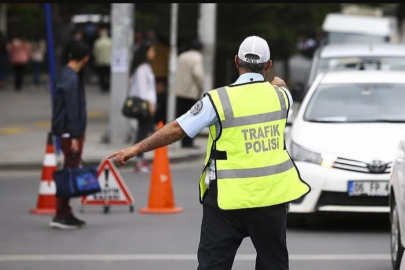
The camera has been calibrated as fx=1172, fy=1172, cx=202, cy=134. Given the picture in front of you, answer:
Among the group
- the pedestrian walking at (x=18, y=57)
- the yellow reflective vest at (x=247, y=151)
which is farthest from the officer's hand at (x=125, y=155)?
the pedestrian walking at (x=18, y=57)

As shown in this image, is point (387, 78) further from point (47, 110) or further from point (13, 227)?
point (47, 110)

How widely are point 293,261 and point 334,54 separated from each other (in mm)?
8230

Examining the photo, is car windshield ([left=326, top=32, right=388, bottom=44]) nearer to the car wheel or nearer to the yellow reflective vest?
the car wheel

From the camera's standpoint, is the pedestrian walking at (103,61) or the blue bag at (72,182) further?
the pedestrian walking at (103,61)

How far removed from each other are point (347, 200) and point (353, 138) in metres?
0.61

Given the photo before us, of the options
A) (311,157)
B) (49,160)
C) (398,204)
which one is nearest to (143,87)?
(49,160)

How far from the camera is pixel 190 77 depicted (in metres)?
18.8

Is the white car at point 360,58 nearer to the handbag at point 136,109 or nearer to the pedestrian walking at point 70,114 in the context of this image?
the handbag at point 136,109

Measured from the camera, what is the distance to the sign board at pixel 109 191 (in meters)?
12.4

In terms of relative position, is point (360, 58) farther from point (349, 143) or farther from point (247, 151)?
point (247, 151)

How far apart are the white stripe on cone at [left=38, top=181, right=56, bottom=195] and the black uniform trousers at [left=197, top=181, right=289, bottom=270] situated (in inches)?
250

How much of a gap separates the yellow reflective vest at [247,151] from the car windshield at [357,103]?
539 centimetres

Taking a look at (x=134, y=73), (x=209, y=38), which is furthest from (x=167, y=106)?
(x=209, y=38)

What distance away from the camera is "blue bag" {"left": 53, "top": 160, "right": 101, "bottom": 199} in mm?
11086
